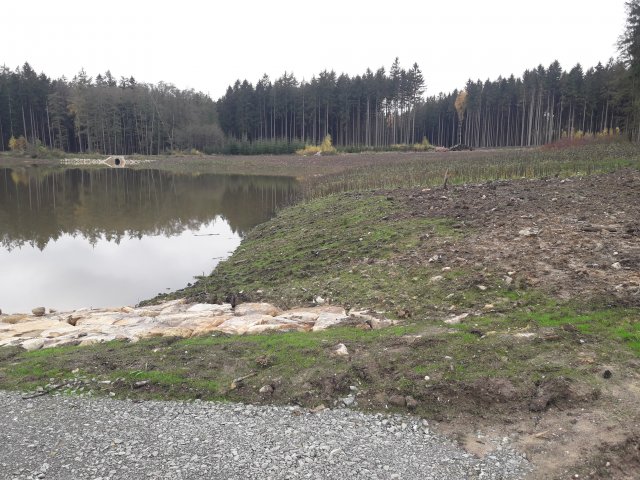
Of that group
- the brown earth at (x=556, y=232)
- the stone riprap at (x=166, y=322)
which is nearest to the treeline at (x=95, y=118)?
the brown earth at (x=556, y=232)

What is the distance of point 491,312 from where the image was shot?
8.34 metres

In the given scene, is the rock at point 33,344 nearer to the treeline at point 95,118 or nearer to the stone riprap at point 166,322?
the stone riprap at point 166,322

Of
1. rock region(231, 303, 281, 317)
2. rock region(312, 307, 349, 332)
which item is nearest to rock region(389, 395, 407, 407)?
rock region(312, 307, 349, 332)

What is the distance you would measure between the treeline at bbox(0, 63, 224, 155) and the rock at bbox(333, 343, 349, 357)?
299 ft

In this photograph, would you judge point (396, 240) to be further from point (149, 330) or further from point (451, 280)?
point (149, 330)

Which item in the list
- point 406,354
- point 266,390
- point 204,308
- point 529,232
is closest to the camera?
point 266,390

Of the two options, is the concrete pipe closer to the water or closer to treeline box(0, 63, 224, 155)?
treeline box(0, 63, 224, 155)

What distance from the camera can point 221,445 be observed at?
5.38 metres

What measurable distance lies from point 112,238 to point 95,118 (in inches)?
3189

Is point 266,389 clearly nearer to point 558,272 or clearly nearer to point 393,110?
point 558,272

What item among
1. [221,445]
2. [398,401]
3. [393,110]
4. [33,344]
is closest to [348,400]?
[398,401]

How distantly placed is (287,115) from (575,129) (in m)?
58.4

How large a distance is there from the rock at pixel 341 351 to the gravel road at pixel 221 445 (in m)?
1.29

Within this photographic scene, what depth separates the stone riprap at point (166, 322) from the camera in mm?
8930
